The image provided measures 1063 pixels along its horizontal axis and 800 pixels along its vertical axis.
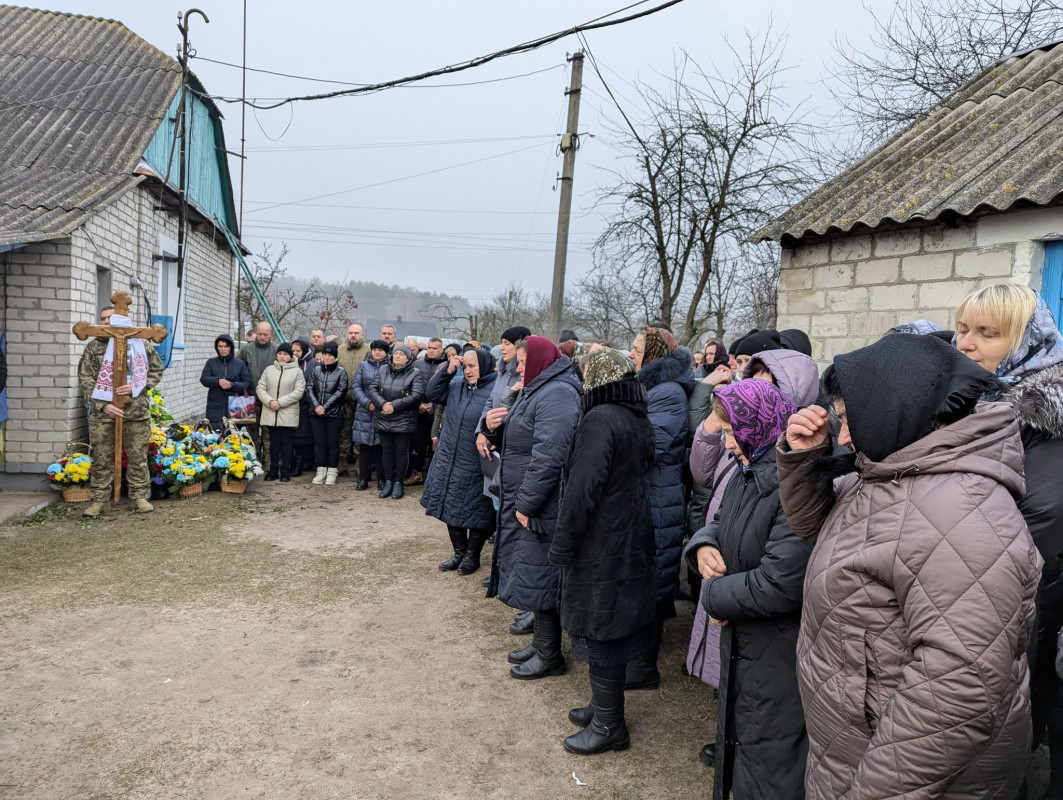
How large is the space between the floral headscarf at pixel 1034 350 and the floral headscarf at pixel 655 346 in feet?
7.56

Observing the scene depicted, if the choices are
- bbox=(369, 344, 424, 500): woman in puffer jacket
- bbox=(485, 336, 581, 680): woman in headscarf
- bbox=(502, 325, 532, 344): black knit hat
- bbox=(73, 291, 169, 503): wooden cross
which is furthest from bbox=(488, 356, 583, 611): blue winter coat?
bbox=(73, 291, 169, 503): wooden cross

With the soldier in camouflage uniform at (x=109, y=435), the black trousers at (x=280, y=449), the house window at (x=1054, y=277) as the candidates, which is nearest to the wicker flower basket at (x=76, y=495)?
the soldier in camouflage uniform at (x=109, y=435)

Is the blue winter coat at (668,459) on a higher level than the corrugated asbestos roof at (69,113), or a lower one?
lower

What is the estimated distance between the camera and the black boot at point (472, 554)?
5742mm

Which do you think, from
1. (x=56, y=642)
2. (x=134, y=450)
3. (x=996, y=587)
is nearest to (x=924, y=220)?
(x=996, y=587)

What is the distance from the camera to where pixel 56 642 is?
4238 millimetres

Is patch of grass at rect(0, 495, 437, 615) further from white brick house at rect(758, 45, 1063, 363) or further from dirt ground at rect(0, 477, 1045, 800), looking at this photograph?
white brick house at rect(758, 45, 1063, 363)

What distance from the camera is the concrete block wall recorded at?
4.85m

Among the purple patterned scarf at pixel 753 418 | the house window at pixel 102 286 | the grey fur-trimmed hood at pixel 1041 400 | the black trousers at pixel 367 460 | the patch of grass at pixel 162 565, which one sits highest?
the house window at pixel 102 286

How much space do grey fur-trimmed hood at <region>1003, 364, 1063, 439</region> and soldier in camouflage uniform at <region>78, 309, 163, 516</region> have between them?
23.7ft

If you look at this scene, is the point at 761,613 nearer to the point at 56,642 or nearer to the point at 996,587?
the point at 996,587

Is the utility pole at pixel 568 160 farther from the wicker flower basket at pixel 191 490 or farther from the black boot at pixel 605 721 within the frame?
the black boot at pixel 605 721

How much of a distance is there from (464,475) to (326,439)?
405 centimetres

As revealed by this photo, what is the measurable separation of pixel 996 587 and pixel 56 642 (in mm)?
4788
